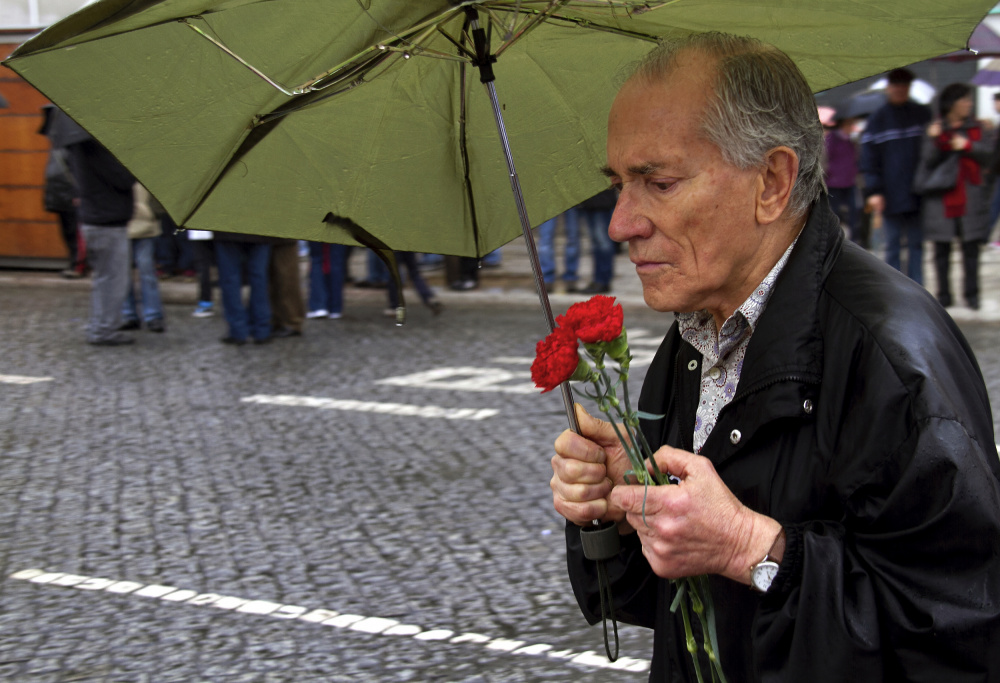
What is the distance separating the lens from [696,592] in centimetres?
174

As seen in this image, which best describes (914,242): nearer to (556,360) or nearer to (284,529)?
(284,529)

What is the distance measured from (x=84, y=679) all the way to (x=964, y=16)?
10.6 ft

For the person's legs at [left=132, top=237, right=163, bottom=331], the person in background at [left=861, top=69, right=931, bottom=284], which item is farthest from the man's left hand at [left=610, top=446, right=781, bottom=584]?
the person's legs at [left=132, top=237, right=163, bottom=331]

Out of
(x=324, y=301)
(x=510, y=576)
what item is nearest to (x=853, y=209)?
(x=324, y=301)

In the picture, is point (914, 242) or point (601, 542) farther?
point (914, 242)

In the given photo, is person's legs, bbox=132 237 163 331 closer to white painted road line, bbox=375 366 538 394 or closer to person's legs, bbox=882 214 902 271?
white painted road line, bbox=375 366 538 394

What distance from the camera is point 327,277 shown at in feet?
39.4

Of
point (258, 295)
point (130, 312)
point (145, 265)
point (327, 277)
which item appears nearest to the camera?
point (258, 295)

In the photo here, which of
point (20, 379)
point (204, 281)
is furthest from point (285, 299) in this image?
point (20, 379)

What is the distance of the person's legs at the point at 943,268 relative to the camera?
11.1 meters

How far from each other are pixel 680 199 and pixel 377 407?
6.08m

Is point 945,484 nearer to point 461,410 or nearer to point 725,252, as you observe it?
point 725,252

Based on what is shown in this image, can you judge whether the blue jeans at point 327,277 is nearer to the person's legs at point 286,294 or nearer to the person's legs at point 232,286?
the person's legs at point 286,294

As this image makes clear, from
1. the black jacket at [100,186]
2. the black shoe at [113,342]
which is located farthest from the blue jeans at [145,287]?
the black jacket at [100,186]
